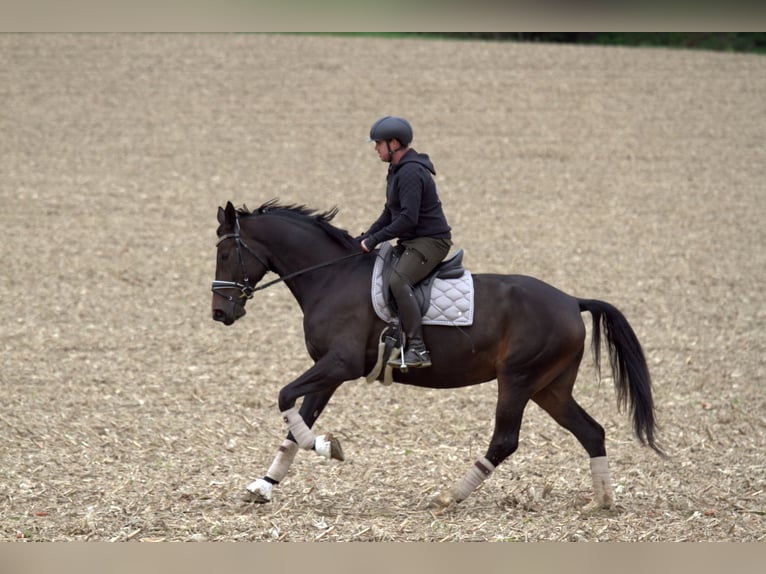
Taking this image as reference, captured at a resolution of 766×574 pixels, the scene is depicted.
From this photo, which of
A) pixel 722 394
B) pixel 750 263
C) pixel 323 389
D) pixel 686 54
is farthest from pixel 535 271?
pixel 686 54

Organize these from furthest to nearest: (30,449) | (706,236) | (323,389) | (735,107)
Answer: (735,107) → (706,236) → (30,449) → (323,389)

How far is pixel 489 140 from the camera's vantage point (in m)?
24.3

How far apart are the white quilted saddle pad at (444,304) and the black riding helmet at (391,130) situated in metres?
1.01

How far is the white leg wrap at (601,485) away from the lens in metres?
7.29

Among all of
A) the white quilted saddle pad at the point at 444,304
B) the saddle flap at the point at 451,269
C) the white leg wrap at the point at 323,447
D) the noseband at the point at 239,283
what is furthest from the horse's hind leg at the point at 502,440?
the noseband at the point at 239,283

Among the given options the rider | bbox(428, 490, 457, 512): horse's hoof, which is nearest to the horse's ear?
the rider

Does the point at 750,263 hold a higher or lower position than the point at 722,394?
higher

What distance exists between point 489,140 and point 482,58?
254 inches

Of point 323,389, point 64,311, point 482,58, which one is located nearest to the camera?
point 323,389

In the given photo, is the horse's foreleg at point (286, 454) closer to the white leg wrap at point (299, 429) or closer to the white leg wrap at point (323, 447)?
the white leg wrap at point (299, 429)

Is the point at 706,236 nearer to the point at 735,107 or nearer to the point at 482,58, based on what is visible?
the point at 735,107

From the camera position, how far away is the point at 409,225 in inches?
278

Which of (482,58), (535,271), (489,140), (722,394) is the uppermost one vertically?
(482,58)

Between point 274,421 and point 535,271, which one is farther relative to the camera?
point 535,271
